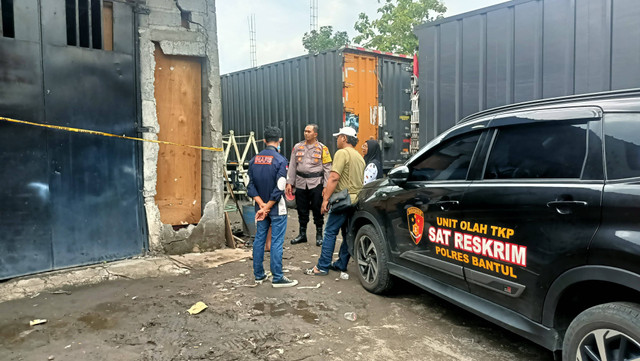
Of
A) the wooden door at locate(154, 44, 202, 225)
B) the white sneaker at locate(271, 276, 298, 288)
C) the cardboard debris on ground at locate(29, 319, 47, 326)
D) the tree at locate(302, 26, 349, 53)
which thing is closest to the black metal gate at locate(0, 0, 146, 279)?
the wooden door at locate(154, 44, 202, 225)

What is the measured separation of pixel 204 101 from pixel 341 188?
7.74 ft

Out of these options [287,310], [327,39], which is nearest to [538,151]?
[287,310]

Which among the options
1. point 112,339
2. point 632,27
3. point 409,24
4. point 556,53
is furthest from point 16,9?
point 409,24

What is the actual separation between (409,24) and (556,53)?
1874 cm

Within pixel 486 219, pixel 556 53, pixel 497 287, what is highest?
pixel 556 53

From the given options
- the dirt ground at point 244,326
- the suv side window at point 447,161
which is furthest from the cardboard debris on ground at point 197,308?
the suv side window at point 447,161

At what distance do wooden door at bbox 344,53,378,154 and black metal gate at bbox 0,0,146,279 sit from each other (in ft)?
15.0

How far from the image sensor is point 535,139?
286 cm

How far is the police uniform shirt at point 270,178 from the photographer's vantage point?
454 cm

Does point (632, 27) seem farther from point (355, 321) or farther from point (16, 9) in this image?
point (16, 9)

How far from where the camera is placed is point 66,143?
4.90 m

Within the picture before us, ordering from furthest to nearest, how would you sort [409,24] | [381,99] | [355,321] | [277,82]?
[409,24] < [277,82] < [381,99] < [355,321]

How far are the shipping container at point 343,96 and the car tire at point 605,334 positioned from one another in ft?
22.5

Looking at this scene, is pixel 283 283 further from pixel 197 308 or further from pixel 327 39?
pixel 327 39
